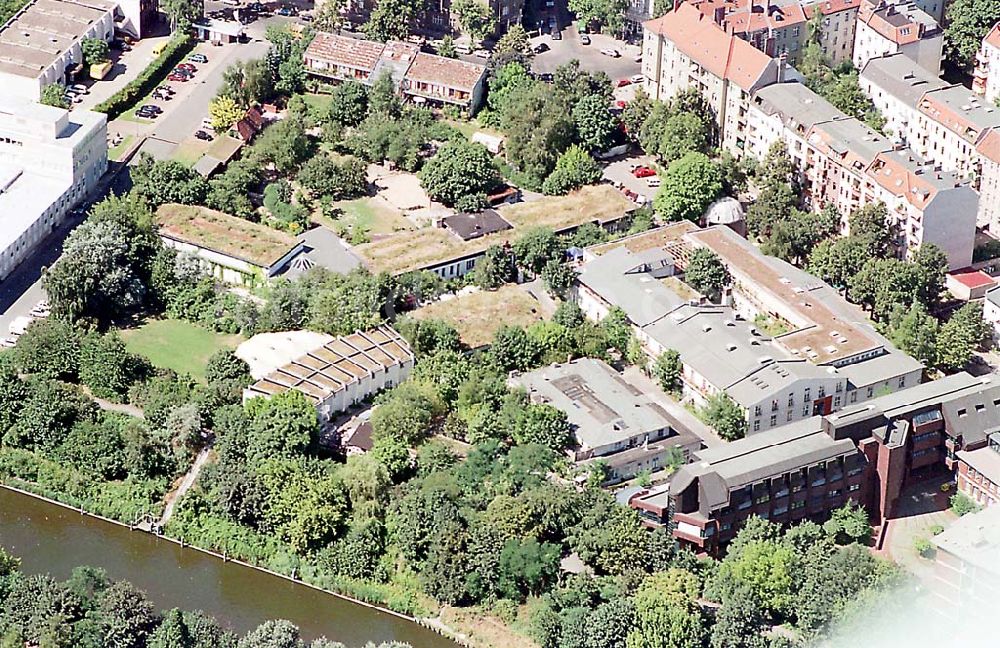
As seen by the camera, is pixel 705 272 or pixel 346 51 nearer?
pixel 705 272

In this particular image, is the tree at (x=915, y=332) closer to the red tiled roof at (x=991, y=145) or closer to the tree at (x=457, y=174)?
the red tiled roof at (x=991, y=145)

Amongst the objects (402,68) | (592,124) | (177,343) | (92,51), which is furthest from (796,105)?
(92,51)

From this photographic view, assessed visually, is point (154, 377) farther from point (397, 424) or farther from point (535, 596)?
point (535, 596)

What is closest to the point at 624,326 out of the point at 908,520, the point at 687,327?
the point at 687,327

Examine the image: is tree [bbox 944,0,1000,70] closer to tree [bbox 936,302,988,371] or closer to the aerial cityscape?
the aerial cityscape

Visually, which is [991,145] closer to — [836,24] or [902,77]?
[902,77]
